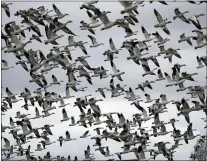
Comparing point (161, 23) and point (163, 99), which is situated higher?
point (161, 23)

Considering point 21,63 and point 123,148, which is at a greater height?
point 21,63

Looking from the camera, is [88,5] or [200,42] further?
[200,42]

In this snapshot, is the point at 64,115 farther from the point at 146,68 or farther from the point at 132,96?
the point at 146,68

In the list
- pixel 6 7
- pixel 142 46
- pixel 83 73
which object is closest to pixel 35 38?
pixel 6 7

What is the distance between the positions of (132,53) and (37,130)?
10.8m

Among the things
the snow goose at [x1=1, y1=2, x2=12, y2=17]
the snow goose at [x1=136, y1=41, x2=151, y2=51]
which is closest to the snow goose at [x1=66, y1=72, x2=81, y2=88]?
the snow goose at [x1=136, y1=41, x2=151, y2=51]

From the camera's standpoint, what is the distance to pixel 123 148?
5862 cm

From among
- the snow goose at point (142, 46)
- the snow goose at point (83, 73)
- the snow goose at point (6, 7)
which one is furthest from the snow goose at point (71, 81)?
the snow goose at point (6, 7)

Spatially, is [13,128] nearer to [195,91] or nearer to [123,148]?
[123,148]

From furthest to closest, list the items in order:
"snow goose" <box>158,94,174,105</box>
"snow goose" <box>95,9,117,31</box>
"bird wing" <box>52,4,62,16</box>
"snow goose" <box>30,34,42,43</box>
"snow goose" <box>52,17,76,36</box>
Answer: "snow goose" <box>158,94,174,105</box>
"snow goose" <box>30,34,42,43</box>
"bird wing" <box>52,4,62,16</box>
"snow goose" <box>52,17,76,36</box>
"snow goose" <box>95,9,117,31</box>

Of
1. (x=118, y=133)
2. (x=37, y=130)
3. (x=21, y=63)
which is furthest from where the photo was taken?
(x=37, y=130)

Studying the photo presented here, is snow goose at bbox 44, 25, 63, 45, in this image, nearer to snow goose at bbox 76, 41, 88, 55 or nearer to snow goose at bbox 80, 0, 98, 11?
snow goose at bbox 80, 0, 98, 11

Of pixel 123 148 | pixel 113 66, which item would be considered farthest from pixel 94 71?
pixel 123 148

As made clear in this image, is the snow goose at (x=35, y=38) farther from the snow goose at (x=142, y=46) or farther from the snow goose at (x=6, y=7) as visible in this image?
the snow goose at (x=142, y=46)
